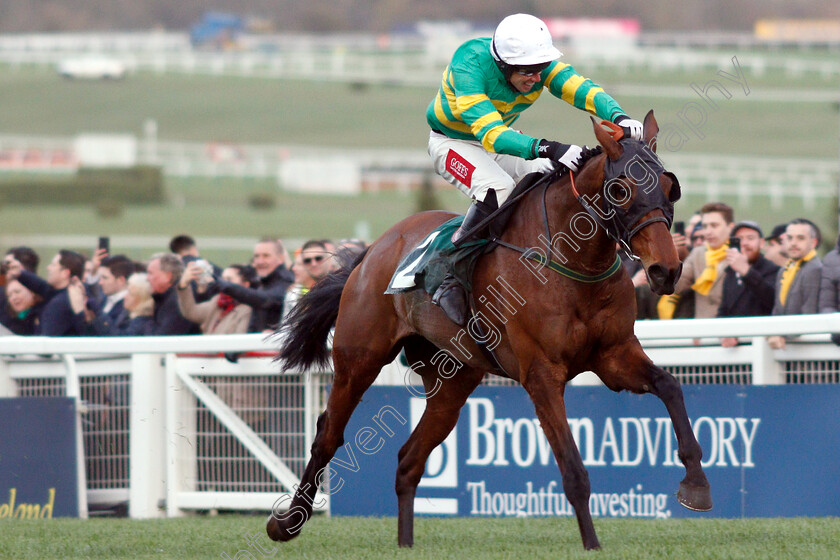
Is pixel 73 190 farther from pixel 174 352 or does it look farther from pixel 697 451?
pixel 697 451

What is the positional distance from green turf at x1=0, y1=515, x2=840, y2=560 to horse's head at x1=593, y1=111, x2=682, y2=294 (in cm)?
106

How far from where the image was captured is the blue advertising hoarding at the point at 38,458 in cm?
731

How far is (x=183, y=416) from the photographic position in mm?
7387

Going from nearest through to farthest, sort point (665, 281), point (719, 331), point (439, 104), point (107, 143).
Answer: point (665, 281)
point (439, 104)
point (719, 331)
point (107, 143)

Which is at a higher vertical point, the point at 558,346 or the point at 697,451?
the point at 558,346

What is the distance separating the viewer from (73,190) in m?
41.9

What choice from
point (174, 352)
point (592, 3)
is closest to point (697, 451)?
point (174, 352)

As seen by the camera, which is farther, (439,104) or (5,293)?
(5,293)

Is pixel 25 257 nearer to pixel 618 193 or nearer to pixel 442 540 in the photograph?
pixel 442 540

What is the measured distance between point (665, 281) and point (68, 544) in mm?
3101

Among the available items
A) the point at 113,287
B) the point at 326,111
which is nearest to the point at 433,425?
the point at 113,287

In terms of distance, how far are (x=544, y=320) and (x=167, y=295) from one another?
3.93m

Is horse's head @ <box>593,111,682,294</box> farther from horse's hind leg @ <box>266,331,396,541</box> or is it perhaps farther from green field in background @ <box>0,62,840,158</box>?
green field in background @ <box>0,62,840,158</box>

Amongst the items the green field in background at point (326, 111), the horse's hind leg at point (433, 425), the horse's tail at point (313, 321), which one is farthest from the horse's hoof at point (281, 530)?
the green field in background at point (326, 111)
